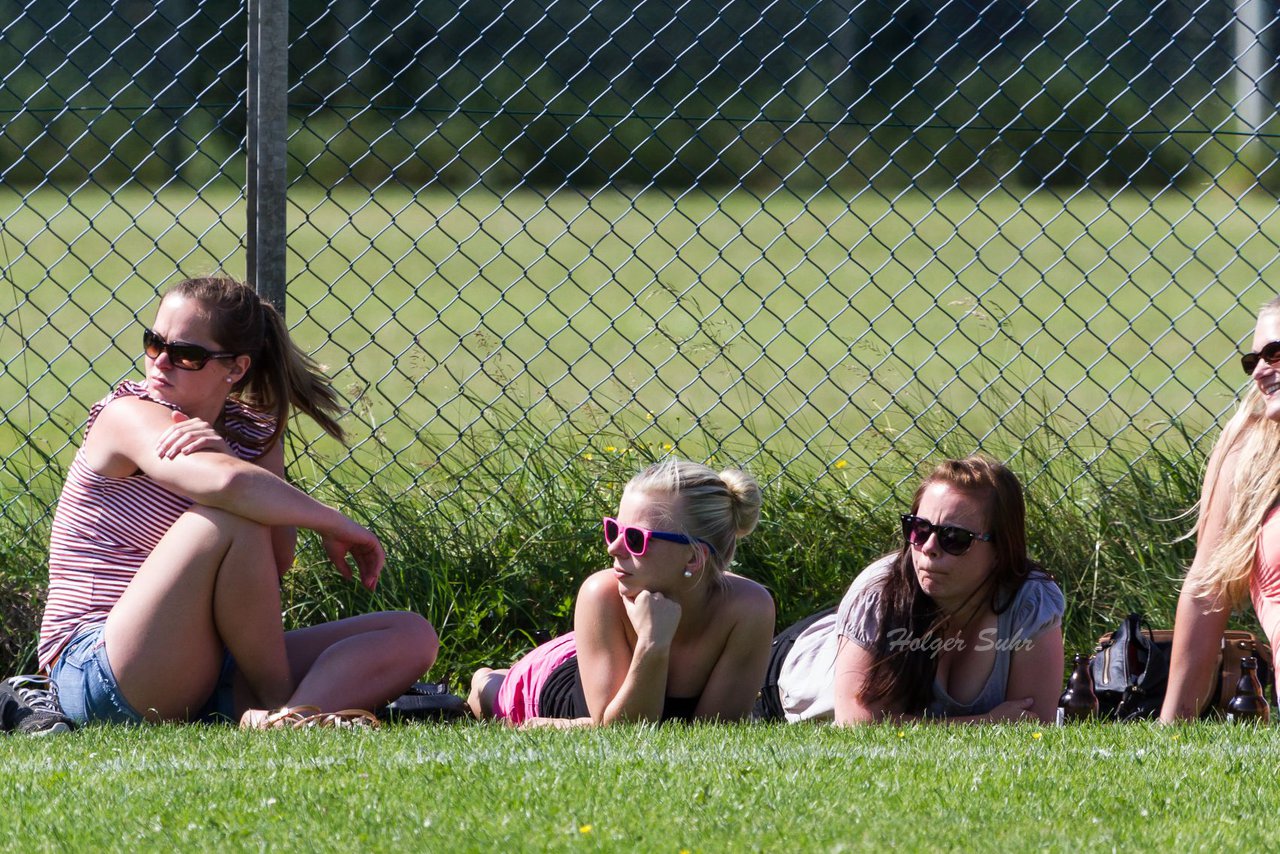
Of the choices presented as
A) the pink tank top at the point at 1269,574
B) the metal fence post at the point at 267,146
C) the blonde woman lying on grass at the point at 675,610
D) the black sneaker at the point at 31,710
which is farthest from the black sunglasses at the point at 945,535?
the black sneaker at the point at 31,710

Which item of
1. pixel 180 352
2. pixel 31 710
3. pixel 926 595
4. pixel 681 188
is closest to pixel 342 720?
pixel 31 710

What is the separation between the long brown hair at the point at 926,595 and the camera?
3.62 metres

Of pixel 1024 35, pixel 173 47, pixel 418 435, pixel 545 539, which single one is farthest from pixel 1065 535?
pixel 173 47

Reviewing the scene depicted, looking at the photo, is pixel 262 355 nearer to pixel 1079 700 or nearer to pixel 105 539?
pixel 105 539

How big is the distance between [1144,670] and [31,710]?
8.43ft

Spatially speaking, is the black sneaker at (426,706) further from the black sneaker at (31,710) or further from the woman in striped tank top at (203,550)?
the black sneaker at (31,710)

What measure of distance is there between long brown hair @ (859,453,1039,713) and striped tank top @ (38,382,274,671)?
162cm

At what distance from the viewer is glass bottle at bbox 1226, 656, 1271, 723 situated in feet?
12.0

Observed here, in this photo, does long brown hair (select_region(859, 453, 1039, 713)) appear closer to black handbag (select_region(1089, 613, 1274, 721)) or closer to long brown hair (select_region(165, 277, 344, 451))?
black handbag (select_region(1089, 613, 1274, 721))

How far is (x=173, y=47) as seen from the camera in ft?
69.1

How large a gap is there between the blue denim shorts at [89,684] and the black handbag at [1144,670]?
2.06 metres

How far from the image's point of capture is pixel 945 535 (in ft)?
11.8

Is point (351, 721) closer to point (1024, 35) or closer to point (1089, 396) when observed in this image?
point (1089, 396)

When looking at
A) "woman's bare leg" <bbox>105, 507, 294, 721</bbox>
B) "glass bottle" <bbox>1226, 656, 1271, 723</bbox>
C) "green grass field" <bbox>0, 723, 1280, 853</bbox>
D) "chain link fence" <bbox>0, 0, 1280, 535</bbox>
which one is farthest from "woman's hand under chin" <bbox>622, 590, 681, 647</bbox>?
"chain link fence" <bbox>0, 0, 1280, 535</bbox>
